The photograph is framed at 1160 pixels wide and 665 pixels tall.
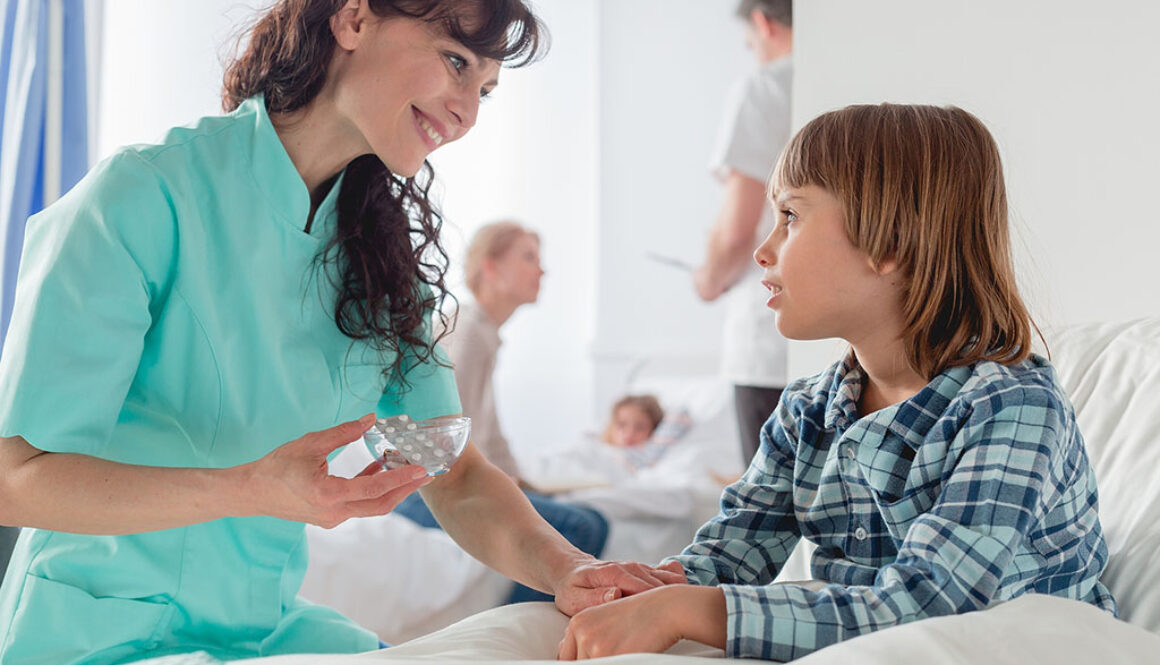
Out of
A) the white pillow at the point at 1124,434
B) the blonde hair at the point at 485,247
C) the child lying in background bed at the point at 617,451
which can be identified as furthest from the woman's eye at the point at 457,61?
the child lying in background bed at the point at 617,451

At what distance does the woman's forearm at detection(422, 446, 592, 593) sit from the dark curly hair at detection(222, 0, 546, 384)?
5.5 inches

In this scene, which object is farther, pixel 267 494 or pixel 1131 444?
pixel 1131 444

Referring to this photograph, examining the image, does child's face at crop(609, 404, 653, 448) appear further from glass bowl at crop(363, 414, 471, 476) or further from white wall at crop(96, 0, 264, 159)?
glass bowl at crop(363, 414, 471, 476)

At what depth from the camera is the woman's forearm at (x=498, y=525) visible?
1073 millimetres

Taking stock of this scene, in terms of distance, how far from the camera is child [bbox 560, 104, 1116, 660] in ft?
2.84

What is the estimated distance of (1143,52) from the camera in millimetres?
1371

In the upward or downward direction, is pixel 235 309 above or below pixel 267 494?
above

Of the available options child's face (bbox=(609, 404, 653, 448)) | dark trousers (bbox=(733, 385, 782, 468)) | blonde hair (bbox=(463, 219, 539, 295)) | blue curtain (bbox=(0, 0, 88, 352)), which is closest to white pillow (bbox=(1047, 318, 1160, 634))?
dark trousers (bbox=(733, 385, 782, 468))

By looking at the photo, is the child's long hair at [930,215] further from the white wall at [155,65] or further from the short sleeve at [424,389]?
the white wall at [155,65]

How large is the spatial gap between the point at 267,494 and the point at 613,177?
4.10 meters

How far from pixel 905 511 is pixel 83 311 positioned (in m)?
0.75

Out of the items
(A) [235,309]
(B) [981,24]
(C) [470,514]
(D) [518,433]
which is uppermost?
(B) [981,24]

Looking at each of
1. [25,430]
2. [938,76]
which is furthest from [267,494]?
[938,76]

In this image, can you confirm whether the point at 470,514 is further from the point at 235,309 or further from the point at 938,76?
the point at 938,76
